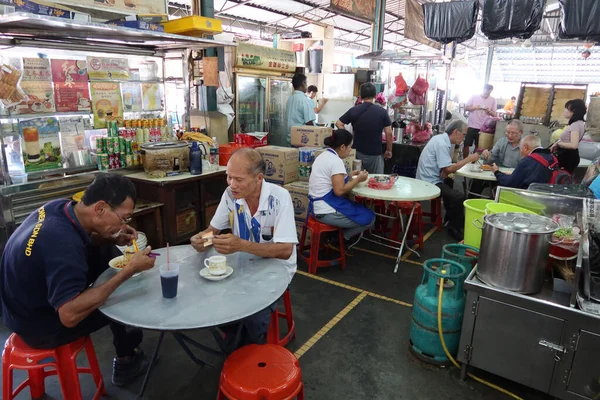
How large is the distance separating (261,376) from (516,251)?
1.70 m

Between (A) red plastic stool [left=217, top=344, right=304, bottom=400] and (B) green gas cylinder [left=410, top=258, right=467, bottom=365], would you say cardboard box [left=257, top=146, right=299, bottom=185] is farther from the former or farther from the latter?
(A) red plastic stool [left=217, top=344, right=304, bottom=400]

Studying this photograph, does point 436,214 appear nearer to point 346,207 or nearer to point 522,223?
point 346,207

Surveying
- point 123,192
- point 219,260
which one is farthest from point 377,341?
point 123,192

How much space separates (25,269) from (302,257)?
310 centimetres

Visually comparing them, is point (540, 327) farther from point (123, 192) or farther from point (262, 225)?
point (123, 192)

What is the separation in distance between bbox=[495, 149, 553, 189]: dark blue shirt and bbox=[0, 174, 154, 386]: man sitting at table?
402 cm

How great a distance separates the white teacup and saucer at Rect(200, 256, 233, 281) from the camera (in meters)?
2.12

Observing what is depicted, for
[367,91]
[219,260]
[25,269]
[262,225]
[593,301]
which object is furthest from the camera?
[367,91]

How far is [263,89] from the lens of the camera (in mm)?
7227

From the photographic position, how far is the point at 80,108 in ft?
13.1

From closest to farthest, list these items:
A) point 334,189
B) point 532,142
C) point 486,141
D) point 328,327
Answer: point 328,327, point 334,189, point 532,142, point 486,141

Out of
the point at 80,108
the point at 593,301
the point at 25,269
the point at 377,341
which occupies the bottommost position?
the point at 377,341

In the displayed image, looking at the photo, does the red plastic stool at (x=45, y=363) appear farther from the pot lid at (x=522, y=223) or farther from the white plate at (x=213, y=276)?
the pot lid at (x=522, y=223)

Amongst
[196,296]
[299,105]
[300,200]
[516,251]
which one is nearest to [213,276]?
[196,296]
